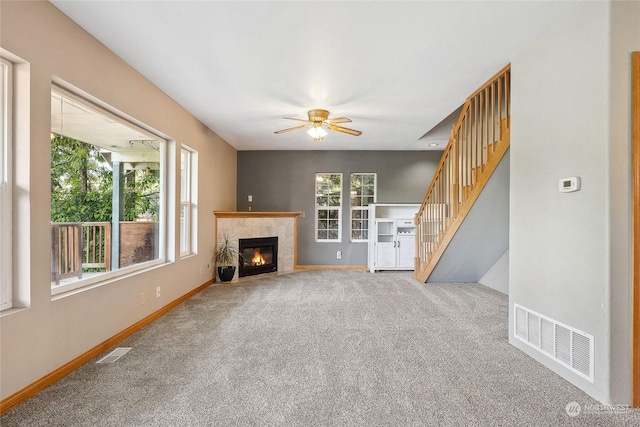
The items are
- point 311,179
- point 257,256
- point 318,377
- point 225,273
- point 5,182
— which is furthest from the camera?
point 311,179

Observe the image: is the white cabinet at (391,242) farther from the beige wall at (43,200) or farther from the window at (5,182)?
the window at (5,182)

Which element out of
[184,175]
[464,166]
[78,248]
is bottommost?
[78,248]

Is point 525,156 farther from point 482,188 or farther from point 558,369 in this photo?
point 558,369

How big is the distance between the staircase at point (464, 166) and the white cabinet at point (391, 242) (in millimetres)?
667

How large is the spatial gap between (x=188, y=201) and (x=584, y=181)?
4378mm

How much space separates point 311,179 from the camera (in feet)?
22.1

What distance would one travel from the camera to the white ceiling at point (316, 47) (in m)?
2.07

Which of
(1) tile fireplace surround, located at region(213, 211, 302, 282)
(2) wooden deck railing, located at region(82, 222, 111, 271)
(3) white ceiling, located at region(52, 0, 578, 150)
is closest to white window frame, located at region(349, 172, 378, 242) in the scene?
(1) tile fireplace surround, located at region(213, 211, 302, 282)

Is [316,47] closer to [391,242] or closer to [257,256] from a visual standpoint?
[257,256]

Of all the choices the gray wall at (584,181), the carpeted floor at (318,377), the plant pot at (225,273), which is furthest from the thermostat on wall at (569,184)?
the plant pot at (225,273)

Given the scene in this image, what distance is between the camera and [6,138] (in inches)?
73.7

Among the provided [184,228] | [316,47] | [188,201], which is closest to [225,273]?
[184,228]

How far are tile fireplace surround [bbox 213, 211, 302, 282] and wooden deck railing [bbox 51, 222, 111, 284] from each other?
2541 mm

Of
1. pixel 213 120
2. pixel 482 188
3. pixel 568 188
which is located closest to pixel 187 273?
pixel 213 120
